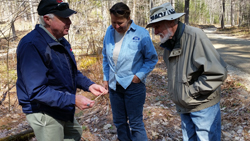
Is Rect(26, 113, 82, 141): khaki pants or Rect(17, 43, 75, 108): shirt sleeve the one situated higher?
Rect(17, 43, 75, 108): shirt sleeve

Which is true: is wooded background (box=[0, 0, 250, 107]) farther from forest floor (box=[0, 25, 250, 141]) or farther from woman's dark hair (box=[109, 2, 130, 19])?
woman's dark hair (box=[109, 2, 130, 19])

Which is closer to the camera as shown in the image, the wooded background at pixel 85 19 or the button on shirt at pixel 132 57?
the button on shirt at pixel 132 57

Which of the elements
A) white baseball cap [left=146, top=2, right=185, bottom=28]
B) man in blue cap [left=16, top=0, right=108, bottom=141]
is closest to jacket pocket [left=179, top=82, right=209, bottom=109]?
white baseball cap [left=146, top=2, right=185, bottom=28]

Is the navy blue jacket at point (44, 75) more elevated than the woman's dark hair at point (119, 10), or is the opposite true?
the woman's dark hair at point (119, 10)

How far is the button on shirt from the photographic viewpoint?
9.36 ft

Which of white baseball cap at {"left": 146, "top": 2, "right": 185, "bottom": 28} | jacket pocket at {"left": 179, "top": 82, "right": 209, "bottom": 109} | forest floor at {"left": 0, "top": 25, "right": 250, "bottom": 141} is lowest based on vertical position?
forest floor at {"left": 0, "top": 25, "right": 250, "bottom": 141}

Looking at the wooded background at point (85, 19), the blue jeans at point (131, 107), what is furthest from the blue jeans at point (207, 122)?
the wooded background at point (85, 19)

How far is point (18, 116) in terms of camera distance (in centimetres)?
574

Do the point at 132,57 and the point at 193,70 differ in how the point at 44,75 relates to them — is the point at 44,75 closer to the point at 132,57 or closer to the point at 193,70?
the point at 132,57

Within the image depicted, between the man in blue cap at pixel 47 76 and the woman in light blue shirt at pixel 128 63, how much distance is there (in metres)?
0.81

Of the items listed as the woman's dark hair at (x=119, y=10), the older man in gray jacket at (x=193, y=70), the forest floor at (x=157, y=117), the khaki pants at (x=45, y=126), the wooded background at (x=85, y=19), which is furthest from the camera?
the wooded background at (x=85, y=19)

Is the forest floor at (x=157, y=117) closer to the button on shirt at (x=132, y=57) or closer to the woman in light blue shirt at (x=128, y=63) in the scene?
the woman in light blue shirt at (x=128, y=63)

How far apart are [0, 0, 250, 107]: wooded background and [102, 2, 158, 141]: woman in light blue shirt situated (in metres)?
3.09

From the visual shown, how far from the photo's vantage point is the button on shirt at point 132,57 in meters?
2.85
